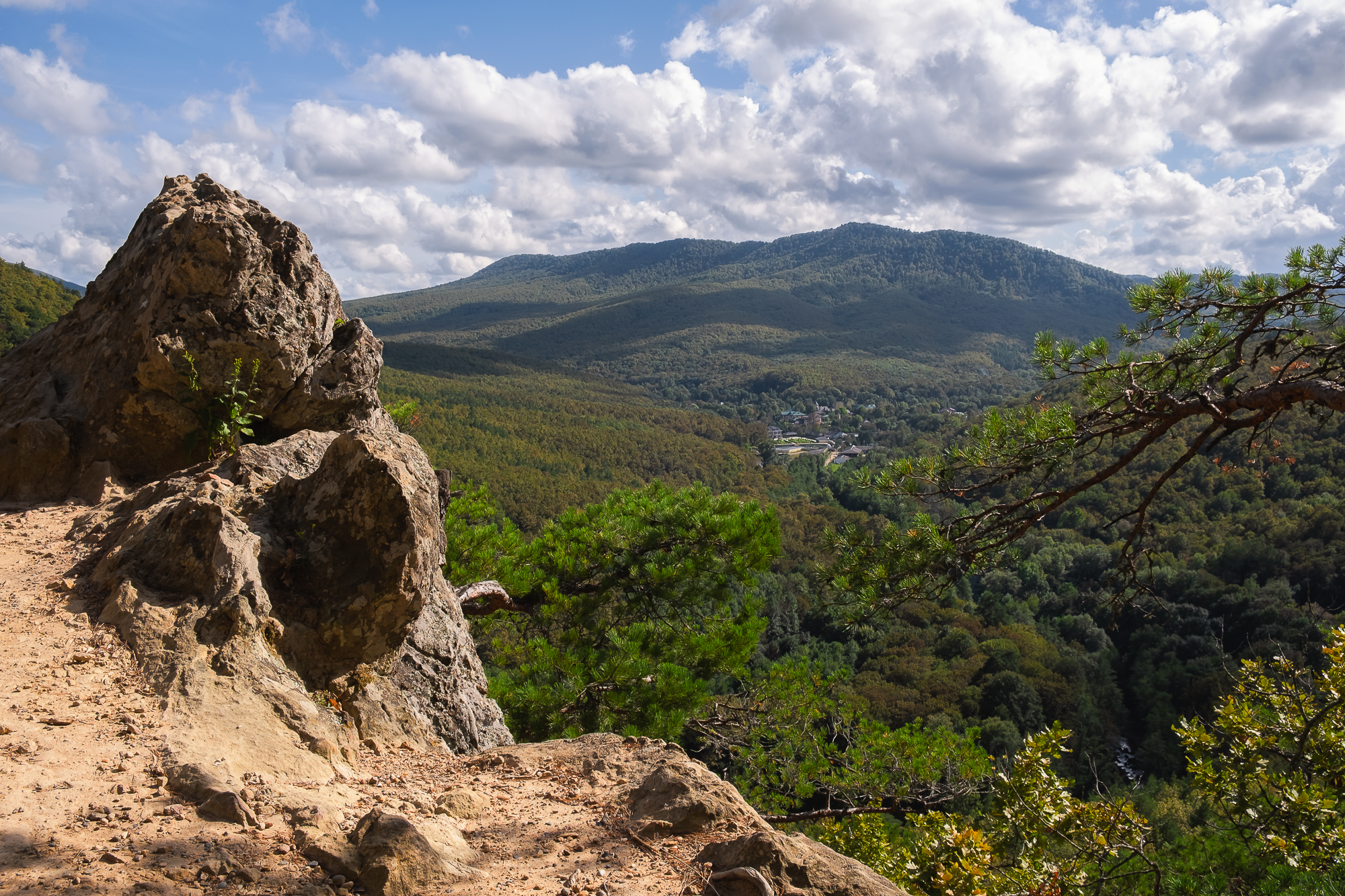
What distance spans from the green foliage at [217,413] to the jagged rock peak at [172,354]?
0.04 metres

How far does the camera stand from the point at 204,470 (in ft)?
15.7

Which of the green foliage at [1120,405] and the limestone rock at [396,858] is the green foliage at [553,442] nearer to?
the green foliage at [1120,405]

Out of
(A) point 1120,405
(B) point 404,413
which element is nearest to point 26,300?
(B) point 404,413

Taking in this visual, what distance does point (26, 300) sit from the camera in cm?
3195

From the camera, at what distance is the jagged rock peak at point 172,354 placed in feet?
16.4

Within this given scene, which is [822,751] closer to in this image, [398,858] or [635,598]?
[635,598]

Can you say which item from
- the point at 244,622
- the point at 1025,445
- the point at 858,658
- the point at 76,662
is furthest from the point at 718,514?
the point at 858,658

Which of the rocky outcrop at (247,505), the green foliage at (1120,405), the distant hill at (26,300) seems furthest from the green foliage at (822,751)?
the distant hill at (26,300)

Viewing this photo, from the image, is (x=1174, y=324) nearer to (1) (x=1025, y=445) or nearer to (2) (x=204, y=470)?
(1) (x=1025, y=445)

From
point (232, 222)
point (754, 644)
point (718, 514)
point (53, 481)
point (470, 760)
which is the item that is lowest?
point (754, 644)

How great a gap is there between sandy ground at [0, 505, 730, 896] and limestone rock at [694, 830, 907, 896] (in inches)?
3.9

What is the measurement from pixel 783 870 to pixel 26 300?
40.5 metres

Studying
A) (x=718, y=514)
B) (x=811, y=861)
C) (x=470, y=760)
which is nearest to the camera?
(x=811, y=861)

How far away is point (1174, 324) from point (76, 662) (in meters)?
5.91
